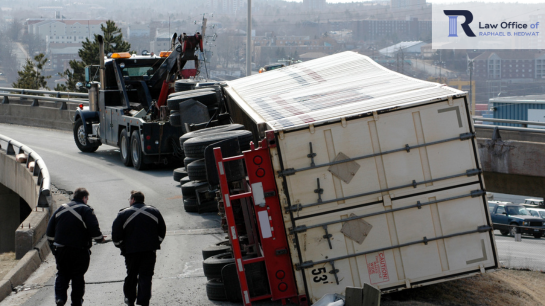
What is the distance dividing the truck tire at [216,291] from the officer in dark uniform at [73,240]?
5.24ft

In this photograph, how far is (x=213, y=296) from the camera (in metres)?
8.00

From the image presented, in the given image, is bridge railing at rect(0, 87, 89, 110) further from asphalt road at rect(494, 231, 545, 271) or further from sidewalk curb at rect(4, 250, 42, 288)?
asphalt road at rect(494, 231, 545, 271)

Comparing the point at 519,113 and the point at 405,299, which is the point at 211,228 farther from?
the point at 519,113

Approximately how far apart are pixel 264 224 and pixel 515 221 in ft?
75.6

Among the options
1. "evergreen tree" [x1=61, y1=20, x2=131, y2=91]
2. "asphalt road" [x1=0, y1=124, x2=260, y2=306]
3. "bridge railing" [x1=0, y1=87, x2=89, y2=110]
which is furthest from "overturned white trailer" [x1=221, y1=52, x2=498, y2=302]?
"evergreen tree" [x1=61, y1=20, x2=131, y2=91]

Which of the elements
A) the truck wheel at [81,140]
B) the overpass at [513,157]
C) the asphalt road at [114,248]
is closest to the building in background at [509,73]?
the overpass at [513,157]

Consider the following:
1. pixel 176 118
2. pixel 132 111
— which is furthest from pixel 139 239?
pixel 132 111

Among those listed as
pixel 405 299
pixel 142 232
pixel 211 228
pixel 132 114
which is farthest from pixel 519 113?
pixel 142 232

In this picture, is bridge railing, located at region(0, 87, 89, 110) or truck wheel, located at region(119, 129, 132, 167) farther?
bridge railing, located at region(0, 87, 89, 110)

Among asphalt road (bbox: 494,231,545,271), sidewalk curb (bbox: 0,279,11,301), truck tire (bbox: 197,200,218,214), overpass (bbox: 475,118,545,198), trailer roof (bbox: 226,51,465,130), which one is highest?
trailer roof (bbox: 226,51,465,130)

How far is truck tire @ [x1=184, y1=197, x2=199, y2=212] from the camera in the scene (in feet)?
42.3

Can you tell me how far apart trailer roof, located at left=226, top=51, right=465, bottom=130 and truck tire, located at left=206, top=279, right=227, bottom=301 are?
88.5 inches

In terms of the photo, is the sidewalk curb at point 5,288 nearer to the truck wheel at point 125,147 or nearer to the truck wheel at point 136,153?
the truck wheel at point 136,153

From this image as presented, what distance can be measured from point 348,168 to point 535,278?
239 inches
